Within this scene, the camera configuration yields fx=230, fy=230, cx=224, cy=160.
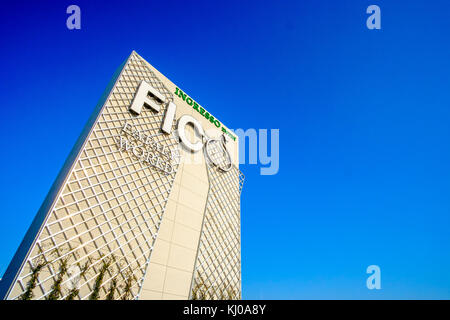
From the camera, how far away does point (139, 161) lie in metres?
12.4

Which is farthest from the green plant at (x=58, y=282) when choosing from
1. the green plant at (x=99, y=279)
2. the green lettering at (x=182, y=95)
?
the green lettering at (x=182, y=95)

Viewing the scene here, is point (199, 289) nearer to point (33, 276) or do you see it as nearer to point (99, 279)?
point (99, 279)

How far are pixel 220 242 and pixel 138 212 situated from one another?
6086mm

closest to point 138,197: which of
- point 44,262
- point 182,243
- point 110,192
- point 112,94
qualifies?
point 110,192

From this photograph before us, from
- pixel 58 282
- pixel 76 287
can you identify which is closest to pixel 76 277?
pixel 76 287

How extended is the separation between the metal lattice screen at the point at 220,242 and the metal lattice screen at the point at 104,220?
3446 millimetres

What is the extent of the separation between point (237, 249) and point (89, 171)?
424 inches

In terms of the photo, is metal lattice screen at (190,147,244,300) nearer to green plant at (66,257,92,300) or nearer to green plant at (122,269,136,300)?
green plant at (122,269,136,300)

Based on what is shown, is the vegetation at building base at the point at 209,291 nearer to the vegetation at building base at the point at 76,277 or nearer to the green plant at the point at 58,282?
the vegetation at building base at the point at 76,277

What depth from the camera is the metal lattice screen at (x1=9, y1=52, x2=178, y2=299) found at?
8281 millimetres

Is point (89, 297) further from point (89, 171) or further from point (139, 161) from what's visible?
point (139, 161)

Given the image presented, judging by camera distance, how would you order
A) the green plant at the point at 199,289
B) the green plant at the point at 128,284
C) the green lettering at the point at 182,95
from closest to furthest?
the green plant at the point at 128,284 → the green plant at the point at 199,289 → the green lettering at the point at 182,95

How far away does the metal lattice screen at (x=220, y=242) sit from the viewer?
13.1m

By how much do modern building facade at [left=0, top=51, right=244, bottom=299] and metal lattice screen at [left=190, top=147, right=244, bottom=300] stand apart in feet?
0.21
